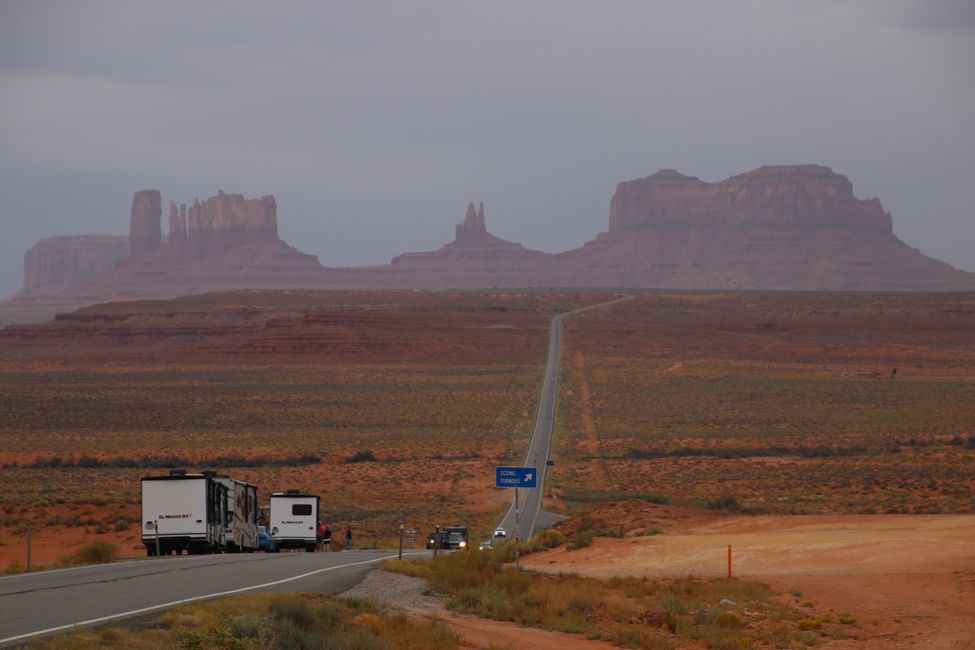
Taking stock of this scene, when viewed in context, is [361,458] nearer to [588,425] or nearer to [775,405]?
[588,425]

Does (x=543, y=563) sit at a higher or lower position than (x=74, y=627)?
lower

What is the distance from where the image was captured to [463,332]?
12388cm

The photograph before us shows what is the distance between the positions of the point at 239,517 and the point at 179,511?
334 cm

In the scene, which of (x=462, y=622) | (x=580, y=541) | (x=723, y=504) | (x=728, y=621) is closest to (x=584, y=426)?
(x=723, y=504)

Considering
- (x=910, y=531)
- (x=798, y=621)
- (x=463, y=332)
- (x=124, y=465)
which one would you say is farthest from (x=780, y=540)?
(x=463, y=332)

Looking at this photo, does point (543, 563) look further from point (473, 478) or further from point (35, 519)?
point (473, 478)

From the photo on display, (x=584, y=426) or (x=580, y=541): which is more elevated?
(x=584, y=426)

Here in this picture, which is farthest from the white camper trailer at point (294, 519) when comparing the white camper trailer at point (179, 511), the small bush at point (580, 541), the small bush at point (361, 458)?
the small bush at point (361, 458)

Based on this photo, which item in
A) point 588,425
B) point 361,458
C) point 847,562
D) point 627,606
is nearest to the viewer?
point 627,606

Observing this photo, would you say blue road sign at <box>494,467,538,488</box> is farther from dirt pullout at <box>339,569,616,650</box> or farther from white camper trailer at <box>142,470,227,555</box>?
white camper trailer at <box>142,470,227,555</box>

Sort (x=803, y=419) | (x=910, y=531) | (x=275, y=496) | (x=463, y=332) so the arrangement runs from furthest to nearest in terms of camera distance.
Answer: (x=463, y=332), (x=803, y=419), (x=275, y=496), (x=910, y=531)

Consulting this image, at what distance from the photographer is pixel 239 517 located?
104 ft

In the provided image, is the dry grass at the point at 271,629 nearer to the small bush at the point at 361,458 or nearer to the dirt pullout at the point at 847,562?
the dirt pullout at the point at 847,562

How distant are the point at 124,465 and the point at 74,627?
42.0 metres
